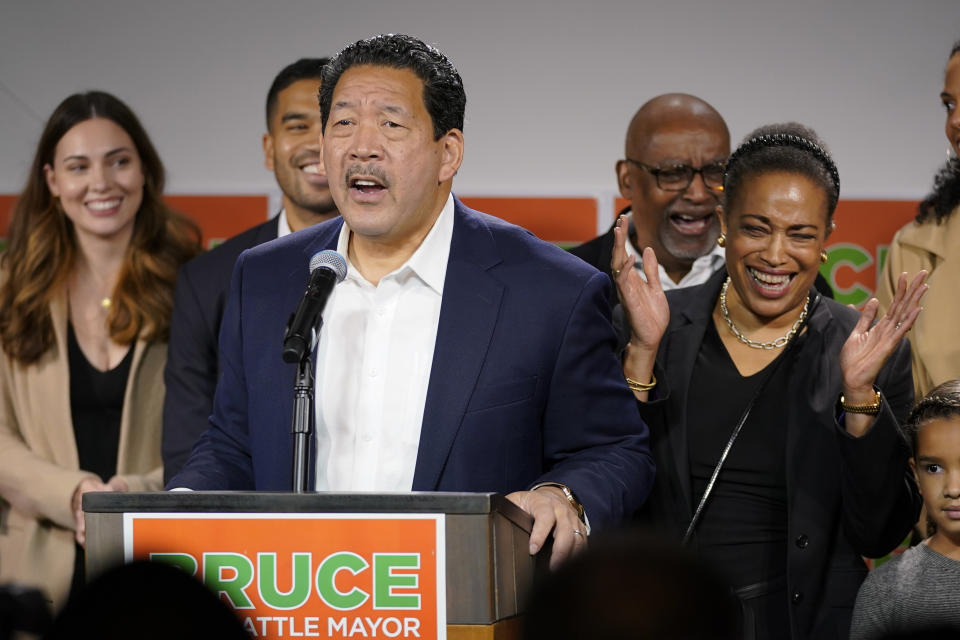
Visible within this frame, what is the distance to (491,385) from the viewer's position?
99.0 inches

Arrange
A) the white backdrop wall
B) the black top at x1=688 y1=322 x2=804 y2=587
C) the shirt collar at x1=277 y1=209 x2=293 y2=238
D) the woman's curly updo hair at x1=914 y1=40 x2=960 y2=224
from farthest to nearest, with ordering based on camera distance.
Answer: the white backdrop wall < the shirt collar at x1=277 y1=209 x2=293 y2=238 < the woman's curly updo hair at x1=914 y1=40 x2=960 y2=224 < the black top at x1=688 y1=322 x2=804 y2=587

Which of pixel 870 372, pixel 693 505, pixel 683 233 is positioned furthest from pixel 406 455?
pixel 683 233

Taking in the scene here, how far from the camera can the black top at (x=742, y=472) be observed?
3020 mm

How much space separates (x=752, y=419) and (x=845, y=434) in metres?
0.30

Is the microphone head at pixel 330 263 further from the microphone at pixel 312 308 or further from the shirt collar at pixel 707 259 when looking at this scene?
the shirt collar at pixel 707 259

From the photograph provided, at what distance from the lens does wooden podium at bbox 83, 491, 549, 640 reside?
182 cm

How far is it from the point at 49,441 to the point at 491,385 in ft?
6.69

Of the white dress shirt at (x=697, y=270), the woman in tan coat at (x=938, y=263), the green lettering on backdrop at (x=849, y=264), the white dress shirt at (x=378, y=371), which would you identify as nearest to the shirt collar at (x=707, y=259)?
the white dress shirt at (x=697, y=270)

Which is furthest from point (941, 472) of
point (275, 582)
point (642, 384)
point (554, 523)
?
point (275, 582)

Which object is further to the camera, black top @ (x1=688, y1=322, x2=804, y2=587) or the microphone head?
black top @ (x1=688, y1=322, x2=804, y2=587)

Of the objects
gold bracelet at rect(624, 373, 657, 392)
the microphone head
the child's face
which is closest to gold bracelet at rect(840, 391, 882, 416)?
the child's face

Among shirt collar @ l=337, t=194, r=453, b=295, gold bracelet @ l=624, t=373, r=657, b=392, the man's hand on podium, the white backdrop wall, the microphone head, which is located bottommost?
the man's hand on podium

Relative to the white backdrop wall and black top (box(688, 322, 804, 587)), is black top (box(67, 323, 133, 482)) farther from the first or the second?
black top (box(688, 322, 804, 587))

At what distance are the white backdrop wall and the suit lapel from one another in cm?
195
